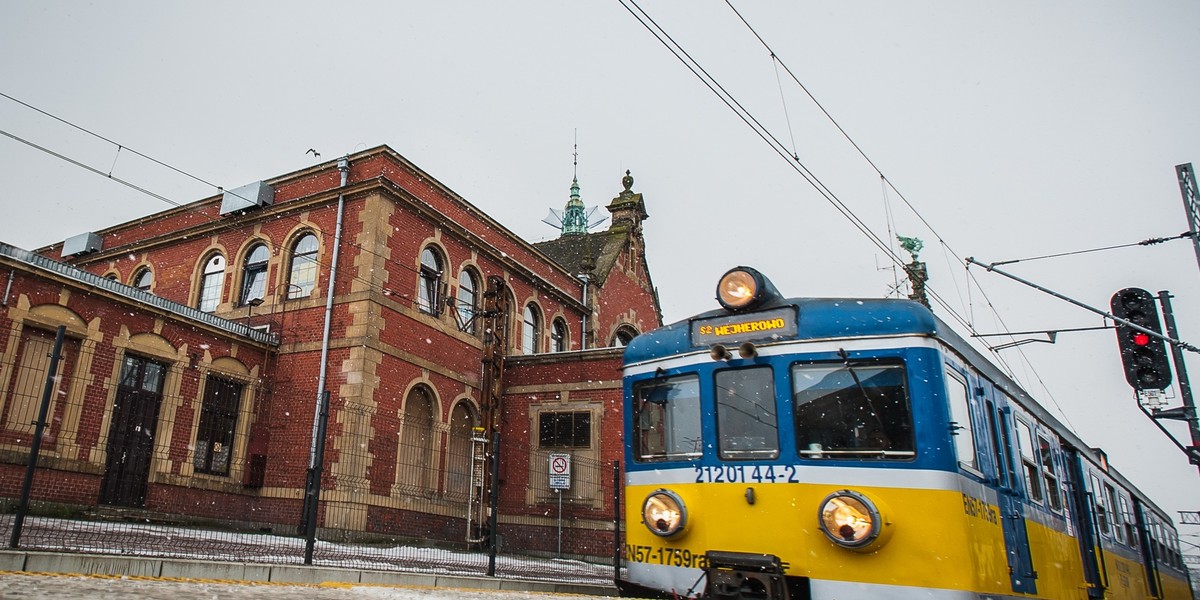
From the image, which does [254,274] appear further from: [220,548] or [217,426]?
[220,548]

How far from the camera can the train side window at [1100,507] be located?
9695mm

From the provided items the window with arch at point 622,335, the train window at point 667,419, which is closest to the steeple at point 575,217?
the window with arch at point 622,335

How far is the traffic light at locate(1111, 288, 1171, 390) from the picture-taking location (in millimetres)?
11039

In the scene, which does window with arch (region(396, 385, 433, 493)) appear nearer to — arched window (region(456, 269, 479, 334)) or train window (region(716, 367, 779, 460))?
arched window (region(456, 269, 479, 334))

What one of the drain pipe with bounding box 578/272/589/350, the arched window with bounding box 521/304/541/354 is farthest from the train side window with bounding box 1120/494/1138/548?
the drain pipe with bounding box 578/272/589/350

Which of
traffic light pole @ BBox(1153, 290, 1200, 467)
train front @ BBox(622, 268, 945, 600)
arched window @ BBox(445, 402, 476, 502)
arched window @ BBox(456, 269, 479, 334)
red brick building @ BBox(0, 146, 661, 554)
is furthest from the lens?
arched window @ BBox(456, 269, 479, 334)

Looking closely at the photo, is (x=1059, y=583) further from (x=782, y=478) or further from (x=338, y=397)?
(x=338, y=397)

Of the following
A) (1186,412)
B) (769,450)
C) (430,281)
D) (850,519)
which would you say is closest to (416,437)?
(430,281)

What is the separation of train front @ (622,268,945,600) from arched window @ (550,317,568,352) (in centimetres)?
1713

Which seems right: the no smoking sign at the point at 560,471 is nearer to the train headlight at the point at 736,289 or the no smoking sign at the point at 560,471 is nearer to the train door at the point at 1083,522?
the train door at the point at 1083,522

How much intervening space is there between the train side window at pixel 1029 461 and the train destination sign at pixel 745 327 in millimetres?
2901

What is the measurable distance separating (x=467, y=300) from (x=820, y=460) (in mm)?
15426

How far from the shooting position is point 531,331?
74.3ft

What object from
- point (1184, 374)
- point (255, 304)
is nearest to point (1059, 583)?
point (1184, 374)
